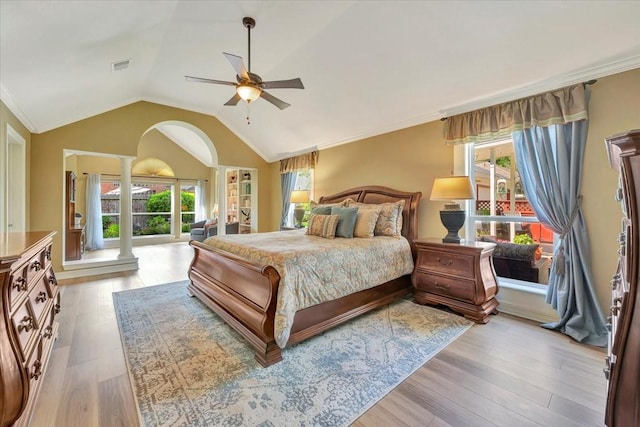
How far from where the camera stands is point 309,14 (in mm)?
2834

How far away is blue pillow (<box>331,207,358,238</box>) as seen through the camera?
341cm

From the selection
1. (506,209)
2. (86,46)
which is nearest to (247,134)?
(86,46)

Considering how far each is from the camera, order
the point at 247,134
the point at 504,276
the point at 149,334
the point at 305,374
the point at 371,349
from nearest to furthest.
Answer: the point at 305,374, the point at 371,349, the point at 149,334, the point at 504,276, the point at 247,134

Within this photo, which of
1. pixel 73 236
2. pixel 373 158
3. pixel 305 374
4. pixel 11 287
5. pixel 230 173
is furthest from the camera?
pixel 230 173

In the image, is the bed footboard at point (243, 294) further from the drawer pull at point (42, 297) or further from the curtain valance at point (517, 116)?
the curtain valance at point (517, 116)

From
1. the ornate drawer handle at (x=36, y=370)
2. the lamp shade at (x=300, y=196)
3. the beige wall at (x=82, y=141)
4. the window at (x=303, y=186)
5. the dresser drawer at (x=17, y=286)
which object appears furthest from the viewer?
the window at (x=303, y=186)

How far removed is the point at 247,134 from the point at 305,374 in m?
5.30

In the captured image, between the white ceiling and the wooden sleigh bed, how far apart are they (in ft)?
5.04

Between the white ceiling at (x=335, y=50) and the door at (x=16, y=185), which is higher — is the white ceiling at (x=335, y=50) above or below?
above

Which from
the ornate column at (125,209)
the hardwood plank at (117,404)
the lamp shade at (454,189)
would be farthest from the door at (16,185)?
the lamp shade at (454,189)

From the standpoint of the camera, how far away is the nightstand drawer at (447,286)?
2.79m

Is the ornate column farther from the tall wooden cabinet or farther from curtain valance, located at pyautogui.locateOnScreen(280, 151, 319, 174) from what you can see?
curtain valance, located at pyautogui.locateOnScreen(280, 151, 319, 174)

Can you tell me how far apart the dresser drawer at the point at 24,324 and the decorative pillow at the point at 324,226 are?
251cm

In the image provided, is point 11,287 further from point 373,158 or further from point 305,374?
point 373,158
